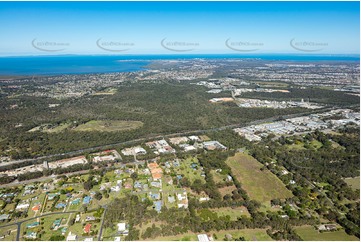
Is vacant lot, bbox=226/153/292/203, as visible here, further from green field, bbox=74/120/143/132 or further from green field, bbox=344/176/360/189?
green field, bbox=74/120/143/132

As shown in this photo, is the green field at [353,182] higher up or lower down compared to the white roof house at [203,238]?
lower down

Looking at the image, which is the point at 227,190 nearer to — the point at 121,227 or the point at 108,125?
the point at 121,227

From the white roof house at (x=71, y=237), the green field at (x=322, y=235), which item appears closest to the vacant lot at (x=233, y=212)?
the green field at (x=322, y=235)

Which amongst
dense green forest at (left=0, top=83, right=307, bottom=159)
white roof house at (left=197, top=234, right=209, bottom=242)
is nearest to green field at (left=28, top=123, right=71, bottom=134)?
dense green forest at (left=0, top=83, right=307, bottom=159)

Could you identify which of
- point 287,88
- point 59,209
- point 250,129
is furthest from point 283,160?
point 287,88

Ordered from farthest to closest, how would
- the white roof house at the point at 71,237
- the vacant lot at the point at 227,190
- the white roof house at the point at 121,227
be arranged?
1. the vacant lot at the point at 227,190
2. the white roof house at the point at 121,227
3. the white roof house at the point at 71,237

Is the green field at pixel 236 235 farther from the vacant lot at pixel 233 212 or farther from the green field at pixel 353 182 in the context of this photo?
the green field at pixel 353 182
